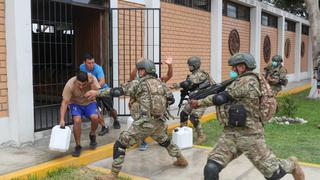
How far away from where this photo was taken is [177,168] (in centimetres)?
570

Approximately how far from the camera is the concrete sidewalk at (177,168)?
5.38 m

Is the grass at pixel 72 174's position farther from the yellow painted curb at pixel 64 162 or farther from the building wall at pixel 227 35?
the building wall at pixel 227 35

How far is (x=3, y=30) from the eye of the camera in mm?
6223

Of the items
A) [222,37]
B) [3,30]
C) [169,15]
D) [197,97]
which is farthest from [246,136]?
[222,37]

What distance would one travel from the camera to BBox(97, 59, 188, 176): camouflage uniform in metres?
4.98

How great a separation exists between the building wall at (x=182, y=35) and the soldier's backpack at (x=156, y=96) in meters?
5.26

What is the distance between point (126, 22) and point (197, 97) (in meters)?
4.49

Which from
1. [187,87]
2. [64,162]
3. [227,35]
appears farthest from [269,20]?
[64,162]

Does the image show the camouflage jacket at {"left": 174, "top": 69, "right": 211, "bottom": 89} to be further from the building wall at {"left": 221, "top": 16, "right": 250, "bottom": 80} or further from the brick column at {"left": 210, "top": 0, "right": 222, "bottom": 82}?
the building wall at {"left": 221, "top": 16, "right": 250, "bottom": 80}

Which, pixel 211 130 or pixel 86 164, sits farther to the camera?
pixel 211 130

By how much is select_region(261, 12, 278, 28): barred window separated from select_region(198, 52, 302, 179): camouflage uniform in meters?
15.8

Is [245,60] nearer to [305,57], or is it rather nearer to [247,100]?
[247,100]

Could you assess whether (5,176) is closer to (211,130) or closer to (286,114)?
(211,130)

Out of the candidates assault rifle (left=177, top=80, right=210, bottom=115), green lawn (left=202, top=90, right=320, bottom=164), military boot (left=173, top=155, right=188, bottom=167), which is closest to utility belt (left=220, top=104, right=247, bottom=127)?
military boot (left=173, top=155, right=188, bottom=167)
